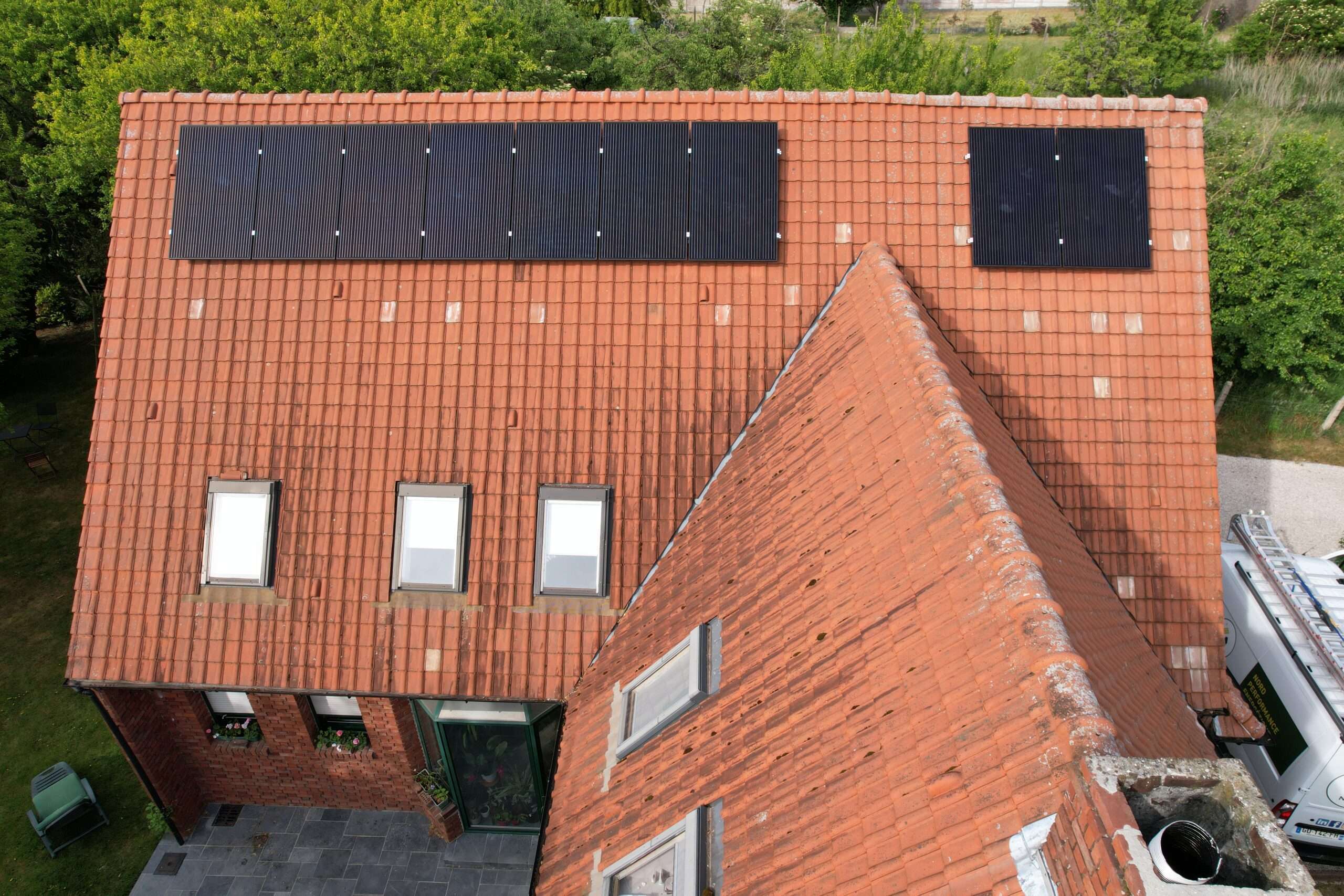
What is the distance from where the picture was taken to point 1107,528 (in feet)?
31.6

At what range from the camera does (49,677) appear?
14.7 m

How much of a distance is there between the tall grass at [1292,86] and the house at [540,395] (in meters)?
22.6

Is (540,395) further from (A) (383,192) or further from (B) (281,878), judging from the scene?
(B) (281,878)

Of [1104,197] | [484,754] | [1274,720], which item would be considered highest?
[1104,197]

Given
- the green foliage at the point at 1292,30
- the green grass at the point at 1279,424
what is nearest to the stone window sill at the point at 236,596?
the green grass at the point at 1279,424

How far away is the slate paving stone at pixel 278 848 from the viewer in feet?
37.9

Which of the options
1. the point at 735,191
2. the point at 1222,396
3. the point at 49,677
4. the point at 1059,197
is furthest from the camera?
the point at 1222,396

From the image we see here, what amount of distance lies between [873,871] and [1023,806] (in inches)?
41.4

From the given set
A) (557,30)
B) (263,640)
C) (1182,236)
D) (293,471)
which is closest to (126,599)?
(263,640)

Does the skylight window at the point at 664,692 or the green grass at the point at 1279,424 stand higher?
the green grass at the point at 1279,424

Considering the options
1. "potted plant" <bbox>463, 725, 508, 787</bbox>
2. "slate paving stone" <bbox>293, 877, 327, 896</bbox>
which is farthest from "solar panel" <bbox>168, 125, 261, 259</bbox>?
"slate paving stone" <bbox>293, 877, 327, 896</bbox>

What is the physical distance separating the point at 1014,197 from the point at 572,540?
7.00 metres

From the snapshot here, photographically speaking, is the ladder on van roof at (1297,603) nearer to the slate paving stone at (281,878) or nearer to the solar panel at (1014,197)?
the solar panel at (1014,197)

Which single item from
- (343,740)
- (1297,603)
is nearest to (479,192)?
(343,740)
